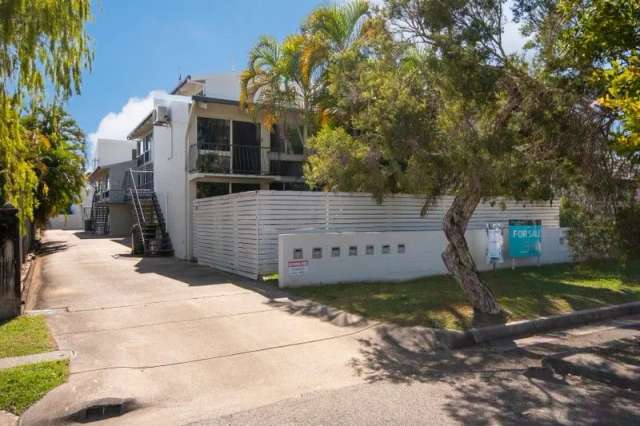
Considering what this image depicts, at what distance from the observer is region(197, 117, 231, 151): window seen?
1803 centimetres

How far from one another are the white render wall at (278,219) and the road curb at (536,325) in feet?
11.5

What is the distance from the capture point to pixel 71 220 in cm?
5412

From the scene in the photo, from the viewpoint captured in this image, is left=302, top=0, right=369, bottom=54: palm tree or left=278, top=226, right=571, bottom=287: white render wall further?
left=302, top=0, right=369, bottom=54: palm tree

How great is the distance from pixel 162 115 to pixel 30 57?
1395 cm

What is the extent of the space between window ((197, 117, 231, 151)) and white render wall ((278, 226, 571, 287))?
8084mm

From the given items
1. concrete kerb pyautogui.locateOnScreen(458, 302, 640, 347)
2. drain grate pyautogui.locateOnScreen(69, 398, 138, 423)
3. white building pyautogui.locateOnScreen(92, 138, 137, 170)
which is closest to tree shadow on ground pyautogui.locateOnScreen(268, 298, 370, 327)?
concrete kerb pyautogui.locateOnScreen(458, 302, 640, 347)

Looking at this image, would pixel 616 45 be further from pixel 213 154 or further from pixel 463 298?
pixel 213 154

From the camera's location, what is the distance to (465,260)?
8547 millimetres

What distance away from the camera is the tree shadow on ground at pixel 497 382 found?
4.62 metres

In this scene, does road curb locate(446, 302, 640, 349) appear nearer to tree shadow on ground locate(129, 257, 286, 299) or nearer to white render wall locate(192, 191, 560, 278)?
white render wall locate(192, 191, 560, 278)

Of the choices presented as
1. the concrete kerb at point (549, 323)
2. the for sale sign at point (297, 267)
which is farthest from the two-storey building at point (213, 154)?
the concrete kerb at point (549, 323)

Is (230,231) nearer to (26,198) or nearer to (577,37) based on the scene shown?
(26,198)

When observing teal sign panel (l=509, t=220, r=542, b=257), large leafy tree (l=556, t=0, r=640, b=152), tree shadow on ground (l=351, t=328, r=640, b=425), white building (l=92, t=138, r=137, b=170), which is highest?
white building (l=92, t=138, r=137, b=170)

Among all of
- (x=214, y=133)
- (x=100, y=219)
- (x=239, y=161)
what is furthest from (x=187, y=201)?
(x=100, y=219)
